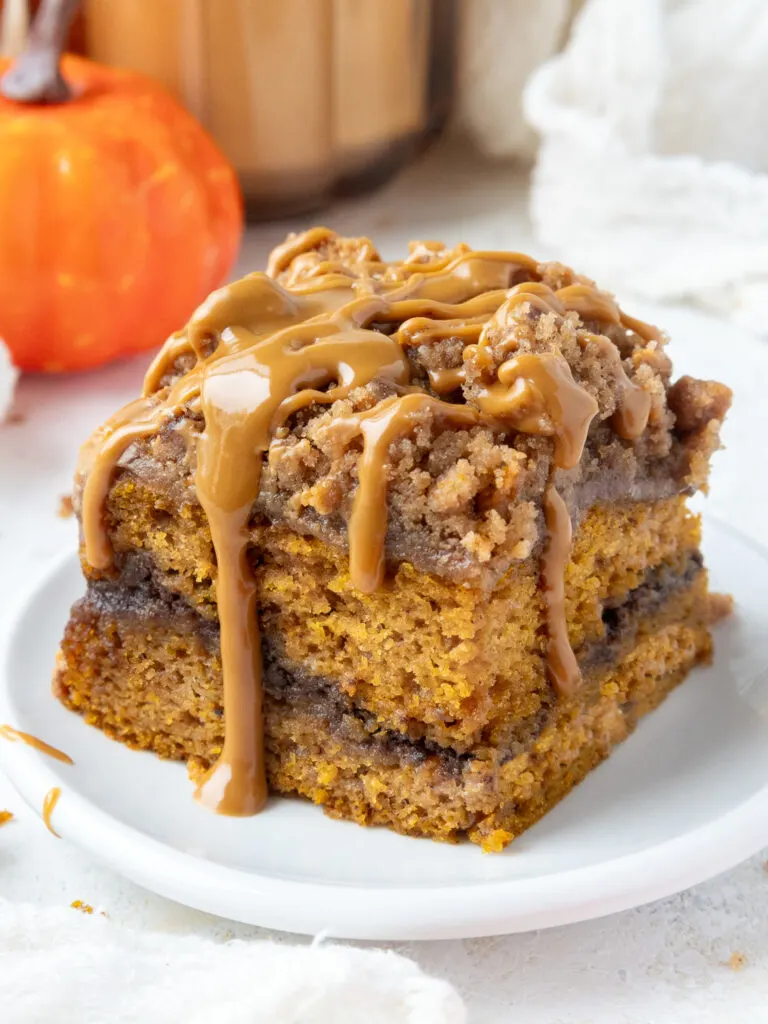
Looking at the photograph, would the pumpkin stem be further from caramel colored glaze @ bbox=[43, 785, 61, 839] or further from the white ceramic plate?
caramel colored glaze @ bbox=[43, 785, 61, 839]

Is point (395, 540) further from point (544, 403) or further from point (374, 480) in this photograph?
point (544, 403)

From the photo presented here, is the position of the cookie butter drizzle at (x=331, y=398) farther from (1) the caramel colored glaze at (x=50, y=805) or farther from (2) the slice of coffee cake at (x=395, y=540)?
(1) the caramel colored glaze at (x=50, y=805)

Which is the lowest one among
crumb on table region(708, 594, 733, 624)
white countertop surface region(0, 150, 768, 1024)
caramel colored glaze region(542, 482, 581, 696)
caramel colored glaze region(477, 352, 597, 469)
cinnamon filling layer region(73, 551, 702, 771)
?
Answer: white countertop surface region(0, 150, 768, 1024)

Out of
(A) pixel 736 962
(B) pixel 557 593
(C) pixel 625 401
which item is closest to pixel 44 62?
(C) pixel 625 401

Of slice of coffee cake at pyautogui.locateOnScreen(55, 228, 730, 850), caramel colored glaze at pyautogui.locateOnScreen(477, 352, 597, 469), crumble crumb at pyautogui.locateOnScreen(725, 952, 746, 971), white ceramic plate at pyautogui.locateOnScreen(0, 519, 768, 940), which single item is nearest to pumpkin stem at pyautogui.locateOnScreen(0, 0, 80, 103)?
slice of coffee cake at pyautogui.locateOnScreen(55, 228, 730, 850)

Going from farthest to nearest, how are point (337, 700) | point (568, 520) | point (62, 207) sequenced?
point (62, 207)
point (337, 700)
point (568, 520)

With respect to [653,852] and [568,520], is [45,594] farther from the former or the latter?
[653,852]

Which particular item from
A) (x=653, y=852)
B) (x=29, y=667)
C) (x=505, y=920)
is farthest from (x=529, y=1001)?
(x=29, y=667)
